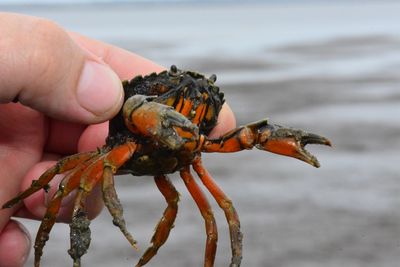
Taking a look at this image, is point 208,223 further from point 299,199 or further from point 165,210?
point 299,199

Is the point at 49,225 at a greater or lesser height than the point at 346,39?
lesser

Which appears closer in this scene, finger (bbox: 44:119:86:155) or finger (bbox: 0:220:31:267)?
finger (bbox: 0:220:31:267)

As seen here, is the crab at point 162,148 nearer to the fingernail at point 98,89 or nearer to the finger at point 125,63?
the fingernail at point 98,89

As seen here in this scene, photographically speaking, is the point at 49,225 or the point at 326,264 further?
the point at 326,264

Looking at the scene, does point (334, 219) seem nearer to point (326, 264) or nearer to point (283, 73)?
point (326, 264)

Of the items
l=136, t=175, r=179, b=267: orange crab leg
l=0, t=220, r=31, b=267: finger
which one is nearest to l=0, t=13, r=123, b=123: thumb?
l=136, t=175, r=179, b=267: orange crab leg

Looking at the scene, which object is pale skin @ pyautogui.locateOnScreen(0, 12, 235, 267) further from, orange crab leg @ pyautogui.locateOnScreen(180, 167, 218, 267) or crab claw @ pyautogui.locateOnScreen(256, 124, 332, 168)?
crab claw @ pyautogui.locateOnScreen(256, 124, 332, 168)

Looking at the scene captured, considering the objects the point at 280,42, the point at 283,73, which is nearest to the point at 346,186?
the point at 283,73
